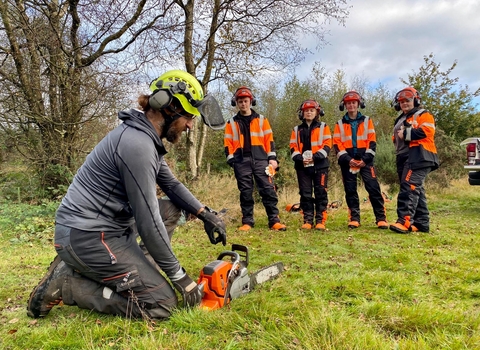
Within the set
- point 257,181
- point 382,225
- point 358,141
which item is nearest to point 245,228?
point 257,181

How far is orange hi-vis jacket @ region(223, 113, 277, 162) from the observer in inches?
226

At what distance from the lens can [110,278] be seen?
2.40 m

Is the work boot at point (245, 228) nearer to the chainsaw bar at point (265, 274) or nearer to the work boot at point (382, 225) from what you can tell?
the work boot at point (382, 225)

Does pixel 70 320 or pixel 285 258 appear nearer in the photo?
pixel 70 320

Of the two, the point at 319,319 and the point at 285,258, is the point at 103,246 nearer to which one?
the point at 319,319

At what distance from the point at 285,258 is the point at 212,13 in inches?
228

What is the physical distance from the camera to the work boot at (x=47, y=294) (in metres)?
2.49

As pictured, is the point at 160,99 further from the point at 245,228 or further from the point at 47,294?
the point at 245,228

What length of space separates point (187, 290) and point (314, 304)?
0.92 meters

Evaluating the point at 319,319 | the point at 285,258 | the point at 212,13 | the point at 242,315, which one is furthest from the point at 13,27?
the point at 319,319

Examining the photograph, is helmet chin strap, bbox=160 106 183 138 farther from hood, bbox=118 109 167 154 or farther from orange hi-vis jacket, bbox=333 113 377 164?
orange hi-vis jacket, bbox=333 113 377 164

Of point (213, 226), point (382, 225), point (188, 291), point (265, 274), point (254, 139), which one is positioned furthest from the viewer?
point (254, 139)

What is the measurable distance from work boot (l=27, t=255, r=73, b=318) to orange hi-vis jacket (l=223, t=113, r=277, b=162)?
3618mm

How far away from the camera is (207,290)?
253 centimetres
